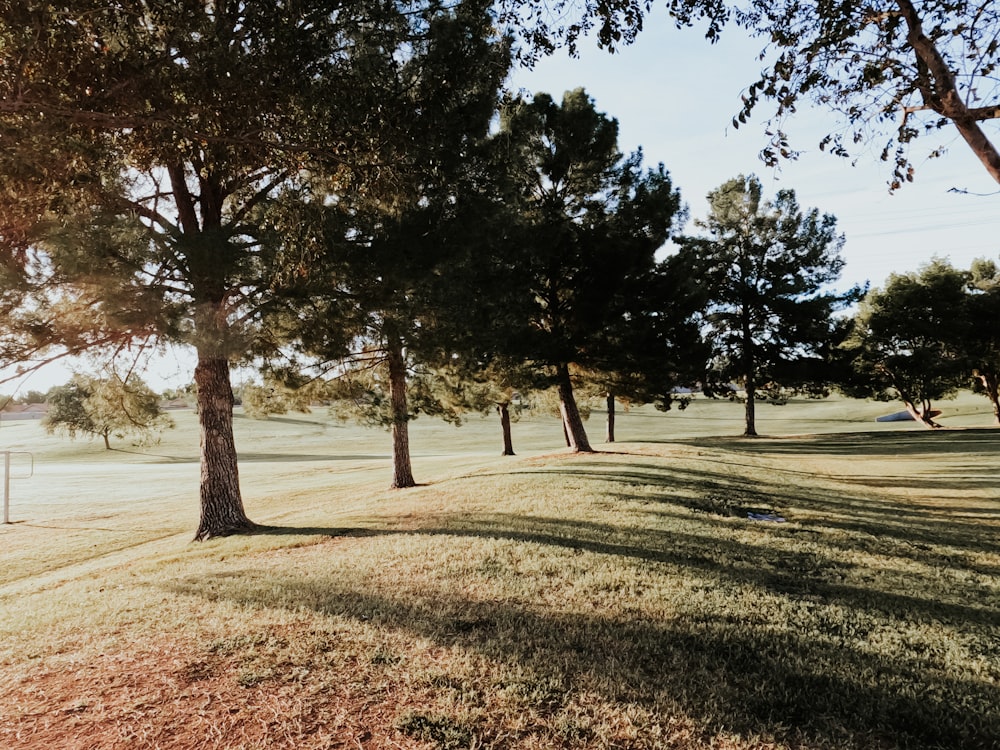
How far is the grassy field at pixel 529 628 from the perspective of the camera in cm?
346

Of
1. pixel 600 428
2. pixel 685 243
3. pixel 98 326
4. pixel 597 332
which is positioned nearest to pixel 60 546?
pixel 98 326

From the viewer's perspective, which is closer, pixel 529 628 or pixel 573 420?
pixel 529 628

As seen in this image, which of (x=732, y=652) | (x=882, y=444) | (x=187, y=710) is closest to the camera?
(x=187, y=710)

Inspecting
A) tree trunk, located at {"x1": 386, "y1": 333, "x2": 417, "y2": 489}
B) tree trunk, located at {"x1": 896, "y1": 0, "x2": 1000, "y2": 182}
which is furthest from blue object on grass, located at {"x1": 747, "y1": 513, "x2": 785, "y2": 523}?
tree trunk, located at {"x1": 386, "y1": 333, "x2": 417, "y2": 489}

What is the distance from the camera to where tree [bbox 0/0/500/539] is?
179 inches

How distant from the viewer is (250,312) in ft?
34.8

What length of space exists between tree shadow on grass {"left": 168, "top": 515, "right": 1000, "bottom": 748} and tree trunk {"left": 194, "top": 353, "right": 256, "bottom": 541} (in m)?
4.14

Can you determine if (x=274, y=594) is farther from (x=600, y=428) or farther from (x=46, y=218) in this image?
(x=600, y=428)

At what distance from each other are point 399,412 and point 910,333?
36.4 m

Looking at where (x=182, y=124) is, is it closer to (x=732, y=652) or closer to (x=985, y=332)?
(x=732, y=652)

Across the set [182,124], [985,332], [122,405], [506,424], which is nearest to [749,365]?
[985,332]

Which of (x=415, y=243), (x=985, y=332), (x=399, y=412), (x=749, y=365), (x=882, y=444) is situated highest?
(x=415, y=243)

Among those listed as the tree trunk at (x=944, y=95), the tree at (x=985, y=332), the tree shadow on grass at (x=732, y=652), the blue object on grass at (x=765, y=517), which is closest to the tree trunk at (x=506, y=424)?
the blue object on grass at (x=765, y=517)

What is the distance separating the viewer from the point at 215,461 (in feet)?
35.4
